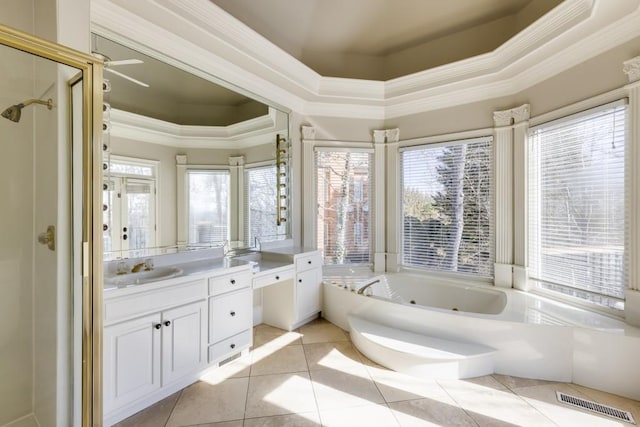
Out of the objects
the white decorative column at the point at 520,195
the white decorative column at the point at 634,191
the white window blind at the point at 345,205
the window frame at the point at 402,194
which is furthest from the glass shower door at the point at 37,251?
the white decorative column at the point at 520,195

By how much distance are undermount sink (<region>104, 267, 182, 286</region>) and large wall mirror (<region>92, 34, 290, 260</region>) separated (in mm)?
163

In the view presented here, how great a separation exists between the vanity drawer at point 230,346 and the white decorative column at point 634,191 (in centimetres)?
278

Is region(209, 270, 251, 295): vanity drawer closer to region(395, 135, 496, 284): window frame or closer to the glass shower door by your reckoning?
the glass shower door

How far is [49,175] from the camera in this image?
A: 1285 millimetres

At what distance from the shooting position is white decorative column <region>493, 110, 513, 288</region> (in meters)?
2.86

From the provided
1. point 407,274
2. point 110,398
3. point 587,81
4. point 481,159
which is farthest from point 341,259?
point 587,81

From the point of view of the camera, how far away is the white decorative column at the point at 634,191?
75.7 inches

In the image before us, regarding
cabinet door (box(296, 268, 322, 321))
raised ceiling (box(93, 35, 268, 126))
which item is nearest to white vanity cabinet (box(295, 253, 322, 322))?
cabinet door (box(296, 268, 322, 321))

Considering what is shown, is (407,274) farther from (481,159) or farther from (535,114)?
(535,114)

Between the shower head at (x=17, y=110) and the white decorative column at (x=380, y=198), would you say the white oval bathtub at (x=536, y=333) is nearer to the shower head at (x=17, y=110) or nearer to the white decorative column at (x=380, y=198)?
the white decorative column at (x=380, y=198)

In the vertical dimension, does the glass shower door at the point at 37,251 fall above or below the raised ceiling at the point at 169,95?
below

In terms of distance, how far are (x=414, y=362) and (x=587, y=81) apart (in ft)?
8.40

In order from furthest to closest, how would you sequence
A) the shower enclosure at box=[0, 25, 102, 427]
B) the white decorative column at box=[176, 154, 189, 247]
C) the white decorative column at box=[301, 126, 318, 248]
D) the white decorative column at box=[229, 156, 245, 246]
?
1. the white decorative column at box=[301, 126, 318, 248]
2. the white decorative column at box=[229, 156, 245, 246]
3. the white decorative column at box=[176, 154, 189, 247]
4. the shower enclosure at box=[0, 25, 102, 427]

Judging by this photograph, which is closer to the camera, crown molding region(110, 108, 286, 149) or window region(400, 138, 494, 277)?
crown molding region(110, 108, 286, 149)
